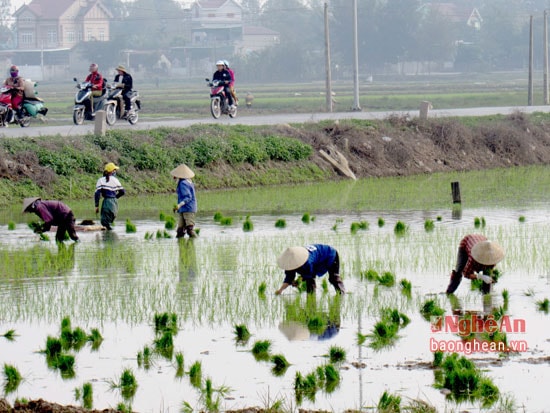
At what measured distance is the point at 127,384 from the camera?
29.4 feet

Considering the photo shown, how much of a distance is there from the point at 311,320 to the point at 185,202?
20.4ft

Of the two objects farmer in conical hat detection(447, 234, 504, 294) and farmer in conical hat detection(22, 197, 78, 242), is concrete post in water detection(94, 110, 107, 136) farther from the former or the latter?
farmer in conical hat detection(447, 234, 504, 294)

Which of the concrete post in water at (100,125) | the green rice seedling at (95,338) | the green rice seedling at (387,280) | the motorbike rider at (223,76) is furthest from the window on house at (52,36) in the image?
the green rice seedling at (95,338)

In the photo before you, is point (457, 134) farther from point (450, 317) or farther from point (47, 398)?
point (47, 398)

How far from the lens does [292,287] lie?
42.3 ft

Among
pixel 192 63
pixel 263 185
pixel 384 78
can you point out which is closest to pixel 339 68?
pixel 384 78

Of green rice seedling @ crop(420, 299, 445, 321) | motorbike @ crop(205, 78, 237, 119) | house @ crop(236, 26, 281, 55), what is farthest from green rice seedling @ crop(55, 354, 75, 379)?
house @ crop(236, 26, 281, 55)

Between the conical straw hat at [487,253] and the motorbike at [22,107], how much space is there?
A: 55.7 feet

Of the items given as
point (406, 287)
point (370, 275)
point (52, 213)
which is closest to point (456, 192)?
point (52, 213)

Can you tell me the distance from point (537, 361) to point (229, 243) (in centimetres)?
766

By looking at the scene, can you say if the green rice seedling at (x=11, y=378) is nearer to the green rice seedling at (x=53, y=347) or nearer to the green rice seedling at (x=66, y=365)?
the green rice seedling at (x=66, y=365)

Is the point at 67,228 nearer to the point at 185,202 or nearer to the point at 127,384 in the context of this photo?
the point at 185,202

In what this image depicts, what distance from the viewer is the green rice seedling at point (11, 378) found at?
9031 mm

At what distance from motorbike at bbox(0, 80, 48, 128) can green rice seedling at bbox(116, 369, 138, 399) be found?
18.5 meters
